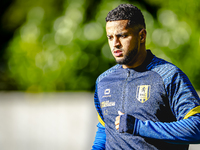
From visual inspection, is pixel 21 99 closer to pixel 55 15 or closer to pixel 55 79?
pixel 55 79

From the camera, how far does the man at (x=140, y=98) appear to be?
1518 millimetres

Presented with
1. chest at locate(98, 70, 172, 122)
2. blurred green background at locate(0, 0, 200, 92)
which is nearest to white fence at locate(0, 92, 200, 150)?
blurred green background at locate(0, 0, 200, 92)

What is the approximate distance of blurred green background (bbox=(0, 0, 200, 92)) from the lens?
5043mm

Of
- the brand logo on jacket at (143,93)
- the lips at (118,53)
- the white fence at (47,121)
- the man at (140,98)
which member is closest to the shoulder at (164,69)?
the man at (140,98)

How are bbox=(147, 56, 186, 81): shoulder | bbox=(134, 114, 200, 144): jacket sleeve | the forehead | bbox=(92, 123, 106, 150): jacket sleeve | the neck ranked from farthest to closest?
bbox=(92, 123, 106, 150): jacket sleeve
the neck
the forehead
bbox=(147, 56, 186, 81): shoulder
bbox=(134, 114, 200, 144): jacket sleeve

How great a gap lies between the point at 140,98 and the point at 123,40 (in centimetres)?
42

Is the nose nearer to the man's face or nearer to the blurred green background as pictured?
the man's face

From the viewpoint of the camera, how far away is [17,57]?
20.2 feet

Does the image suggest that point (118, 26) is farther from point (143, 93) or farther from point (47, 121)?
point (47, 121)

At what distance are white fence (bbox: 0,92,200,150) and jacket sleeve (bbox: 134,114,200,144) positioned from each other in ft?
10.7

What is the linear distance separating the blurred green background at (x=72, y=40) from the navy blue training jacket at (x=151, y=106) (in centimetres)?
331

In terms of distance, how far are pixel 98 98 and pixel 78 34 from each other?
362cm

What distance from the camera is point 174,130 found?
149 cm

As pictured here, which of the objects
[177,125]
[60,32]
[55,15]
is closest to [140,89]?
[177,125]
